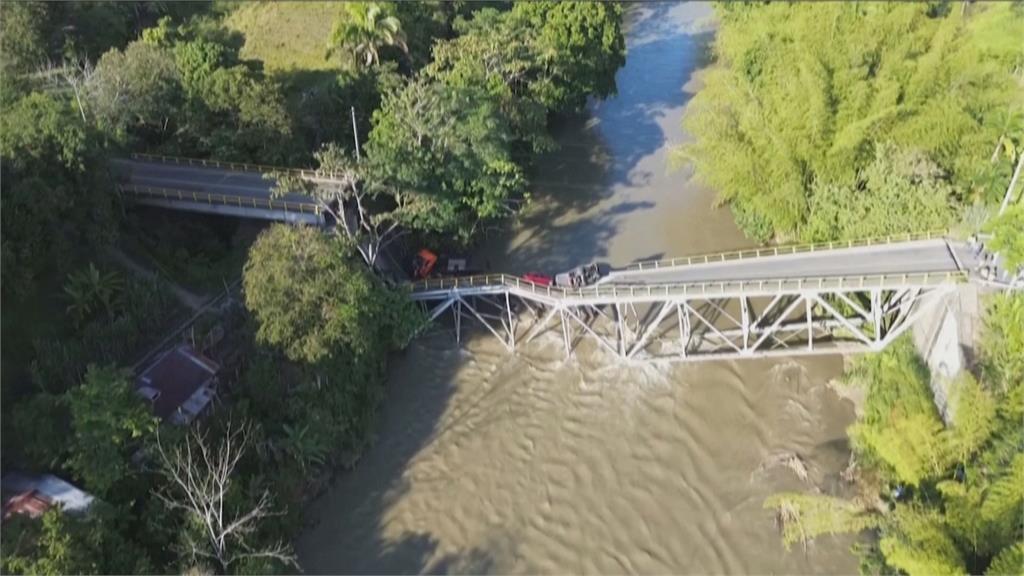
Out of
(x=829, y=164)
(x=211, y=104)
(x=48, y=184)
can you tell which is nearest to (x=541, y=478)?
(x=829, y=164)

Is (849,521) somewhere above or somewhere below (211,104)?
below

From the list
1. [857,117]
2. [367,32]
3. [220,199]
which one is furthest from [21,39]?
[857,117]

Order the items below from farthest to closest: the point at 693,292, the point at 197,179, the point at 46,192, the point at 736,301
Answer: the point at 197,179
the point at 736,301
the point at 693,292
the point at 46,192

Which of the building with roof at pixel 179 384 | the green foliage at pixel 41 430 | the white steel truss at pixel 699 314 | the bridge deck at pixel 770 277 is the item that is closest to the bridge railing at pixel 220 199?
the bridge deck at pixel 770 277

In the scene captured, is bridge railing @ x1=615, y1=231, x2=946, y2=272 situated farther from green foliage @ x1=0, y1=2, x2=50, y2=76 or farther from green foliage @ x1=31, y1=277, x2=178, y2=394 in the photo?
green foliage @ x1=0, y1=2, x2=50, y2=76

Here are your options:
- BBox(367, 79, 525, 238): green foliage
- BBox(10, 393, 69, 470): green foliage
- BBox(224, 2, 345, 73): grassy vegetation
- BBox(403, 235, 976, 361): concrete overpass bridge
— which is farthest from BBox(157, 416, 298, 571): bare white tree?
BBox(224, 2, 345, 73): grassy vegetation

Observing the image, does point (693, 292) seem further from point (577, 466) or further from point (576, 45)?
point (576, 45)

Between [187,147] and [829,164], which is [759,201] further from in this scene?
[187,147]
